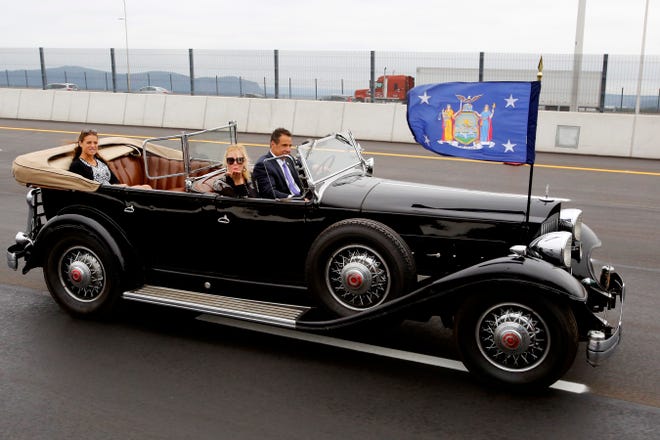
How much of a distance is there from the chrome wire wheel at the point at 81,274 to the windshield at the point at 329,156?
6.56ft

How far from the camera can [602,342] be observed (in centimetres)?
441

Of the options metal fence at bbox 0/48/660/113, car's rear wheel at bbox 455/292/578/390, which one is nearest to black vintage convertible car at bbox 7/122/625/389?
car's rear wheel at bbox 455/292/578/390

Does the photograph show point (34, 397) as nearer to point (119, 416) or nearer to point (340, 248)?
point (119, 416)

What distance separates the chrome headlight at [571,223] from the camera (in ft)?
18.3

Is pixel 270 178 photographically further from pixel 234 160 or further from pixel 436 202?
pixel 436 202

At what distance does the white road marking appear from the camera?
15.8 ft

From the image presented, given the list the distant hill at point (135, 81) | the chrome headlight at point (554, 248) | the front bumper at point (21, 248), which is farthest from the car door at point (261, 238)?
the distant hill at point (135, 81)

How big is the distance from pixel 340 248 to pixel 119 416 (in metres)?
1.88

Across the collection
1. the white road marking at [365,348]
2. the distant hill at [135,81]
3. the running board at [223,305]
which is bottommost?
the white road marking at [365,348]

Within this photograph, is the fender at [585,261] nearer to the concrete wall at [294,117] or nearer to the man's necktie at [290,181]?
the man's necktie at [290,181]

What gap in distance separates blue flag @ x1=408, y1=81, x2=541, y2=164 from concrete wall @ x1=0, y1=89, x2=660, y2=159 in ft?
39.2

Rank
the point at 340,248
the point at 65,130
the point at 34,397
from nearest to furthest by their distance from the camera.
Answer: the point at 34,397 → the point at 340,248 → the point at 65,130

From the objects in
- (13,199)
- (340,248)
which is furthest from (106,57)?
(340,248)

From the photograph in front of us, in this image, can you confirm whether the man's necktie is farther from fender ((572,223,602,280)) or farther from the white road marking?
fender ((572,223,602,280))
